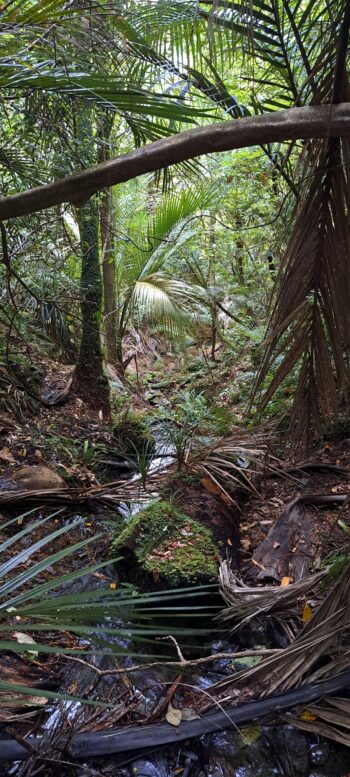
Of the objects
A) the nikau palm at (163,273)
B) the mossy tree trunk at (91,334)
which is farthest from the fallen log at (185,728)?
the nikau palm at (163,273)

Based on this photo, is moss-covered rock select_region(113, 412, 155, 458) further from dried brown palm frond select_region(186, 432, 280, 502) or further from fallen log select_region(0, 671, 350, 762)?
fallen log select_region(0, 671, 350, 762)

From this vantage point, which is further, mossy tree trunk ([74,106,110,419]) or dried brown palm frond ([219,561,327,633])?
mossy tree trunk ([74,106,110,419])

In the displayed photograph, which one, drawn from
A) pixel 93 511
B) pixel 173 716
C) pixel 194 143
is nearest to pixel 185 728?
pixel 173 716

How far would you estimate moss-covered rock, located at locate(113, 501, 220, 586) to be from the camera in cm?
237

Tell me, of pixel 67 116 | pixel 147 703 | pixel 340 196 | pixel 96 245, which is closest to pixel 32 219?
pixel 67 116

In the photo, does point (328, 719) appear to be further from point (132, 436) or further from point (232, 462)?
point (132, 436)

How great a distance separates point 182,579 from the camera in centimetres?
235

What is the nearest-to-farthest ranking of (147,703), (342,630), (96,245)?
1. (342,630)
2. (147,703)
3. (96,245)

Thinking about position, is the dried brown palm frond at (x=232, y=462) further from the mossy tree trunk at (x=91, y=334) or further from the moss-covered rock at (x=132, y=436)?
the mossy tree trunk at (x=91, y=334)

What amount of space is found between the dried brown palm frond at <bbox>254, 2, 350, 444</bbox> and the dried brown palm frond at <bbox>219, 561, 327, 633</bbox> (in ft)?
2.39

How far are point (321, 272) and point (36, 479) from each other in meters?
2.15

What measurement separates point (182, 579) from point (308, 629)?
0.86 meters

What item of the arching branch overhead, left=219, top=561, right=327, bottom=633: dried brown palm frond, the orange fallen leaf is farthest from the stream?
the orange fallen leaf

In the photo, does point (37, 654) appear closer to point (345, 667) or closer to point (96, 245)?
point (345, 667)
